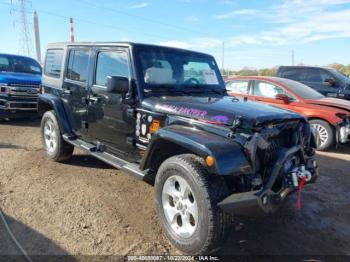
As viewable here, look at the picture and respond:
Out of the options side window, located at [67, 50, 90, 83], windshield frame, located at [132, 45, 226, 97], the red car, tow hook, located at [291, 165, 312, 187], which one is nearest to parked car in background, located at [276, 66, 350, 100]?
the red car

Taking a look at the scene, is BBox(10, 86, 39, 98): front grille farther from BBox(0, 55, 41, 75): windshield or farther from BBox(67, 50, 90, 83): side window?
BBox(67, 50, 90, 83): side window

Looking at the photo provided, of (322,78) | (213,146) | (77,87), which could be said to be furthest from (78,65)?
(322,78)

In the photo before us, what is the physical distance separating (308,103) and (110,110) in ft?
15.9

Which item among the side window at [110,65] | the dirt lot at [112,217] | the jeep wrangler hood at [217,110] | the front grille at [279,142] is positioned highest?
the side window at [110,65]

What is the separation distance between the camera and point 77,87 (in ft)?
17.0

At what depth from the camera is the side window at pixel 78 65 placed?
16.5ft

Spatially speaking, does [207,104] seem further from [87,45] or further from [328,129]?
[328,129]

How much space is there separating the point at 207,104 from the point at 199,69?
3.95 ft

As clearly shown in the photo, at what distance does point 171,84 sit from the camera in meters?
4.38

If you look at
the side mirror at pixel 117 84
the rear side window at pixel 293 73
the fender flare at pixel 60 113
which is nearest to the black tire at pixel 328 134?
the rear side window at pixel 293 73

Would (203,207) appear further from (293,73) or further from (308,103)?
(293,73)

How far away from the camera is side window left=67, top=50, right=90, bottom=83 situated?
16.5 feet

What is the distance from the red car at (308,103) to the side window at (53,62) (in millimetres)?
3998

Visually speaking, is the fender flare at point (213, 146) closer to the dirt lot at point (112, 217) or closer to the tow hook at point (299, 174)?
the tow hook at point (299, 174)
